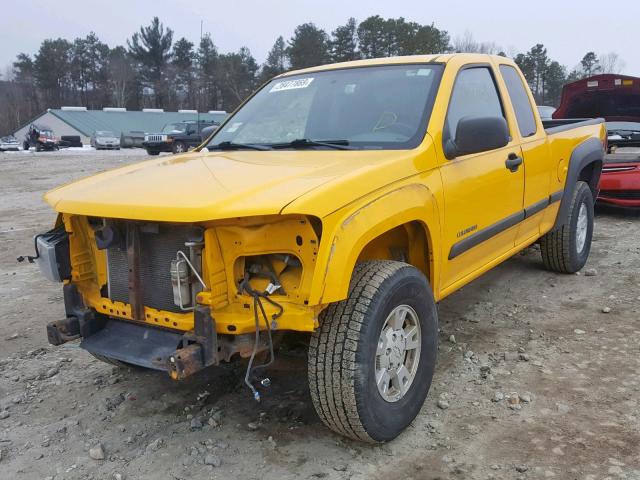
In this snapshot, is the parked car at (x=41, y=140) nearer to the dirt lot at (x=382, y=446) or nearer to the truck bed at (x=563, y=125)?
the dirt lot at (x=382, y=446)

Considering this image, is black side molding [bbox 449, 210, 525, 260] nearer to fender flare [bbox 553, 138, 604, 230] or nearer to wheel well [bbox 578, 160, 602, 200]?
fender flare [bbox 553, 138, 604, 230]

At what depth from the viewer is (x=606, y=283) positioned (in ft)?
17.8

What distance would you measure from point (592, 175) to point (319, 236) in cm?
435

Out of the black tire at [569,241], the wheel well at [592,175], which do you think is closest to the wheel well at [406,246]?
the black tire at [569,241]

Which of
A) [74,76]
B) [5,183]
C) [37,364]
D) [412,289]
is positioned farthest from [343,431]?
[74,76]

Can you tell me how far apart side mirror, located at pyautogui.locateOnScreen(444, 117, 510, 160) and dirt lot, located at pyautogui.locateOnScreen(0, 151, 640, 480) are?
1358 millimetres

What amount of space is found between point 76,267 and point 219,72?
230 ft

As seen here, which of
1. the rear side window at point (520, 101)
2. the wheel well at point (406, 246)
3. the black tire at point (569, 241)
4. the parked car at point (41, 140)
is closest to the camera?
the wheel well at point (406, 246)

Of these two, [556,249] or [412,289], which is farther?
[556,249]

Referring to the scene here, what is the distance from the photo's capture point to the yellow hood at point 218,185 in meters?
2.50

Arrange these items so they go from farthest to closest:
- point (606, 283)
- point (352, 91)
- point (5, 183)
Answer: point (5, 183)
point (606, 283)
point (352, 91)

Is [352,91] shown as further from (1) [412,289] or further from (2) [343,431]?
(2) [343,431]

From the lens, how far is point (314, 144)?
3.57 metres

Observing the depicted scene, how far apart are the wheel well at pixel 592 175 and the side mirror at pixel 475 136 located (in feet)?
9.31
